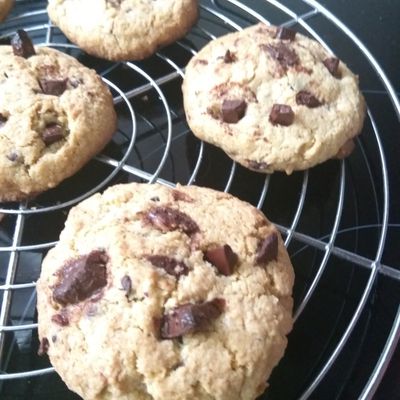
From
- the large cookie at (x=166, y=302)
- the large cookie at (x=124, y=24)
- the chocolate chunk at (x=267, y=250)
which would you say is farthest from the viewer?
the large cookie at (x=124, y=24)

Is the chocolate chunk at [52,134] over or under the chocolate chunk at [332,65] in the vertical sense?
under

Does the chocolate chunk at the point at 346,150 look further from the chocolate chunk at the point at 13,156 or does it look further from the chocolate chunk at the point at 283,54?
the chocolate chunk at the point at 13,156

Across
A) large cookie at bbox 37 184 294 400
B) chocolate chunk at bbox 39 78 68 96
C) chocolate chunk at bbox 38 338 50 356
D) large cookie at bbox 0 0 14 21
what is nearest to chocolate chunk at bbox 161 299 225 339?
large cookie at bbox 37 184 294 400

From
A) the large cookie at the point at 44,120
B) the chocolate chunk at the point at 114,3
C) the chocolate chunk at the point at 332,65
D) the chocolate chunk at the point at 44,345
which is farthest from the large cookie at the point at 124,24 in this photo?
the chocolate chunk at the point at 44,345

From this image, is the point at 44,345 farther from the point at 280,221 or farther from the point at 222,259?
the point at 280,221

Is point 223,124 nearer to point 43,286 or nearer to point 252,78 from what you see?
point 252,78

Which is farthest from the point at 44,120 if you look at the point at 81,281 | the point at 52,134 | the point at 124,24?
the point at 81,281

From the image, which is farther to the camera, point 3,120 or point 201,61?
point 201,61
